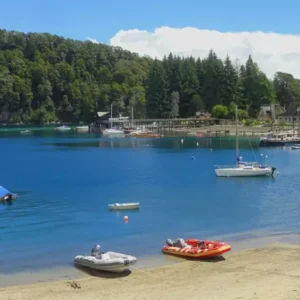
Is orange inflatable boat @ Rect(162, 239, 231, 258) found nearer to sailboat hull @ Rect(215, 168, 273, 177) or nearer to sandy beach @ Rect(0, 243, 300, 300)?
sandy beach @ Rect(0, 243, 300, 300)

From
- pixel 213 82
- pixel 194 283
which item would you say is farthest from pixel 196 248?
pixel 213 82

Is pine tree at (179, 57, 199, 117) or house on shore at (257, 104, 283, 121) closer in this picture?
house on shore at (257, 104, 283, 121)

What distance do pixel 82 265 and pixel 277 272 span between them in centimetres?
974

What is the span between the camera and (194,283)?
24.5 metres

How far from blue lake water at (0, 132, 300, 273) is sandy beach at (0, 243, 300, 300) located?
406 cm

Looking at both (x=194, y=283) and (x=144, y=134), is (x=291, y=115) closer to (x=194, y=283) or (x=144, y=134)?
(x=144, y=134)

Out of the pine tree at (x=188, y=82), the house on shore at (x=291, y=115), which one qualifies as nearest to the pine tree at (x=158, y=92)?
the pine tree at (x=188, y=82)

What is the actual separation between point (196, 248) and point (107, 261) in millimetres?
5559

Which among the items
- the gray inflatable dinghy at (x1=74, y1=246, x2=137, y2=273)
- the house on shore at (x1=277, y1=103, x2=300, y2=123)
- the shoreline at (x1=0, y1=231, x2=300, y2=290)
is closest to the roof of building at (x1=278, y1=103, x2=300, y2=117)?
the house on shore at (x1=277, y1=103, x2=300, y2=123)

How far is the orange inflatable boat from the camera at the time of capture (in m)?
28.7

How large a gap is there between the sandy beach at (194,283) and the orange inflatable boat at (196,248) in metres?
0.50

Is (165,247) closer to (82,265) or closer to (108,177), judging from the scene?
(82,265)

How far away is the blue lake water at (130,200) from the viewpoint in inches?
1329

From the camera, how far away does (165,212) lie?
44.0 m
